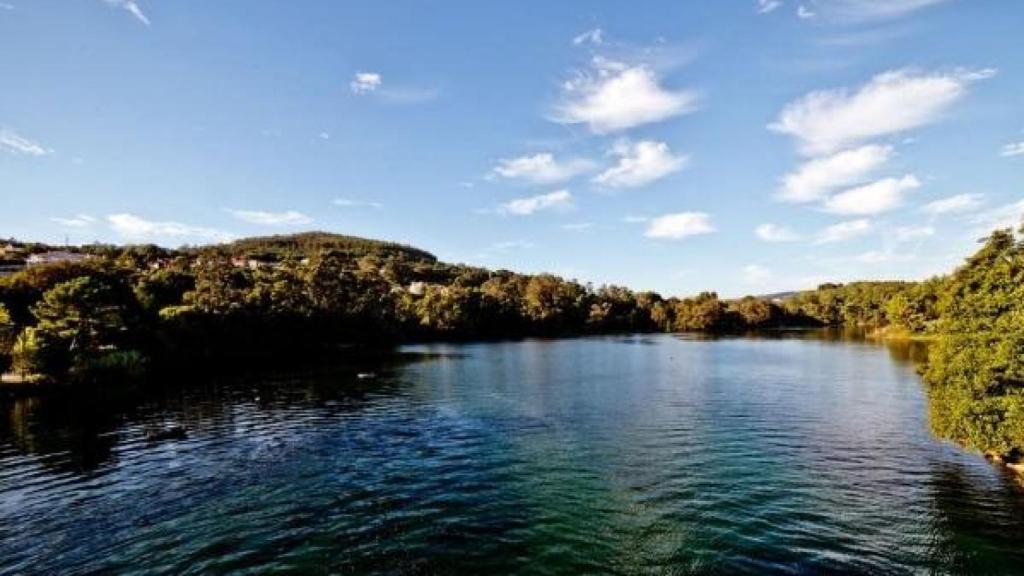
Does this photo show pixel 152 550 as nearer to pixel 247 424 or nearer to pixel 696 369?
pixel 247 424

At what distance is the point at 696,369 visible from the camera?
9469 centimetres

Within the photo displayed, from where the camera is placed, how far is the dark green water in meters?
25.6

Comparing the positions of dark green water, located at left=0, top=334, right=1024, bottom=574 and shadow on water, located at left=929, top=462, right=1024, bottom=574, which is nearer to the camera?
shadow on water, located at left=929, top=462, right=1024, bottom=574

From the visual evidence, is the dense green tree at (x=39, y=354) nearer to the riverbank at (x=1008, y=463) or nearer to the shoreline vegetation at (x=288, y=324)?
the shoreline vegetation at (x=288, y=324)

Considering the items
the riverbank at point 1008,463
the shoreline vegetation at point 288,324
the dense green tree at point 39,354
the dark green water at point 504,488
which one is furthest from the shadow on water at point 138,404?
the riverbank at point 1008,463

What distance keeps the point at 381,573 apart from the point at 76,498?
Result: 74.4 ft

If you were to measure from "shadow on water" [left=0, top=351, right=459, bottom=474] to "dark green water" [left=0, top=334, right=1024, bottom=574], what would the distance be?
0.51m

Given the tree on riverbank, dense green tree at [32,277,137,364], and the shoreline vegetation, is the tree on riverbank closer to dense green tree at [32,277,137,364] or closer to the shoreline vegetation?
the shoreline vegetation

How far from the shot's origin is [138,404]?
67312 mm

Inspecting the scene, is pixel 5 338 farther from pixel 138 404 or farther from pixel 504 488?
pixel 504 488

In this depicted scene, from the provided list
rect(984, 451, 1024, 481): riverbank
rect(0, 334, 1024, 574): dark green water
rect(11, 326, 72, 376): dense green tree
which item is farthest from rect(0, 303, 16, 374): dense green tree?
rect(984, 451, 1024, 481): riverbank

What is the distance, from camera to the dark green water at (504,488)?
84.1 ft

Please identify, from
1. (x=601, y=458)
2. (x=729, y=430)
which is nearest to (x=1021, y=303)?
(x=729, y=430)

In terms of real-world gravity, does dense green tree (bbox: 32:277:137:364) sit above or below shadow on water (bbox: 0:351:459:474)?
above
